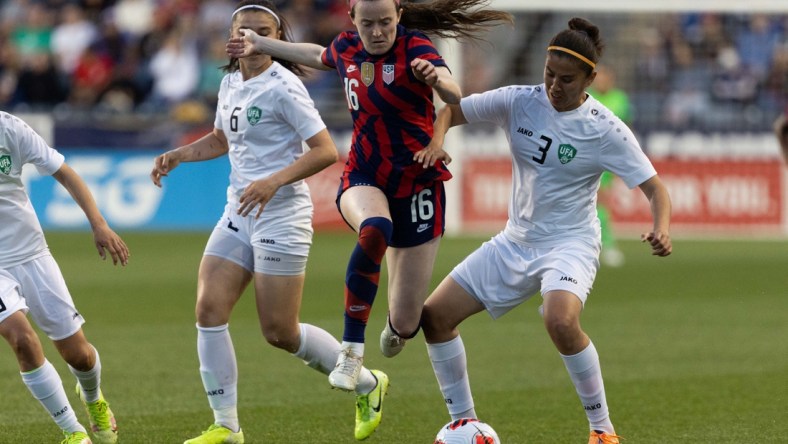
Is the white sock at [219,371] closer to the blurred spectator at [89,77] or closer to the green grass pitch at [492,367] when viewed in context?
the green grass pitch at [492,367]

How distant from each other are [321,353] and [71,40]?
55.3ft

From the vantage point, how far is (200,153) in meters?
7.60

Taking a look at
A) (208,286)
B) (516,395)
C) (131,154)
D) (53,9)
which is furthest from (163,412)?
(53,9)

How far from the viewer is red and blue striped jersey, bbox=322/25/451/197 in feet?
23.7

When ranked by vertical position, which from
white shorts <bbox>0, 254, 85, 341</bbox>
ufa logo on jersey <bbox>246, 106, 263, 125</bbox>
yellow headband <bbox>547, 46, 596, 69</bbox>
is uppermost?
yellow headband <bbox>547, 46, 596, 69</bbox>

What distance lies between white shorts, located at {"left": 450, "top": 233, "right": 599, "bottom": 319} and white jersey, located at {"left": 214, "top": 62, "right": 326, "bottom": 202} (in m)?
1.11

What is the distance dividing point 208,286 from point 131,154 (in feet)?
43.8

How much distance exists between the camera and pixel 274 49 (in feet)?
23.9

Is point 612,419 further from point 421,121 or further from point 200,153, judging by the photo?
point 200,153

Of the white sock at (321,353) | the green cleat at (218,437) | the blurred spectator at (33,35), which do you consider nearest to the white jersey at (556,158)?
the white sock at (321,353)

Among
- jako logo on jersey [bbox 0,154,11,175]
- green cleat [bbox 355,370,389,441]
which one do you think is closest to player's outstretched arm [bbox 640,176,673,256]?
green cleat [bbox 355,370,389,441]

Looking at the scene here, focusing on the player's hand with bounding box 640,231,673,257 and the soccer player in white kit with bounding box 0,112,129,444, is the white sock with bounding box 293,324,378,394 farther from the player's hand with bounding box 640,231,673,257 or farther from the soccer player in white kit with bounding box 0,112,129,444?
the player's hand with bounding box 640,231,673,257

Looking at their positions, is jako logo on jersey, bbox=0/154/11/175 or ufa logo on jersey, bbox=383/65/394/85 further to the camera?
ufa logo on jersey, bbox=383/65/394/85

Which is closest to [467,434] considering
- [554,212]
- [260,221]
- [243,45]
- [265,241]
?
[554,212]
